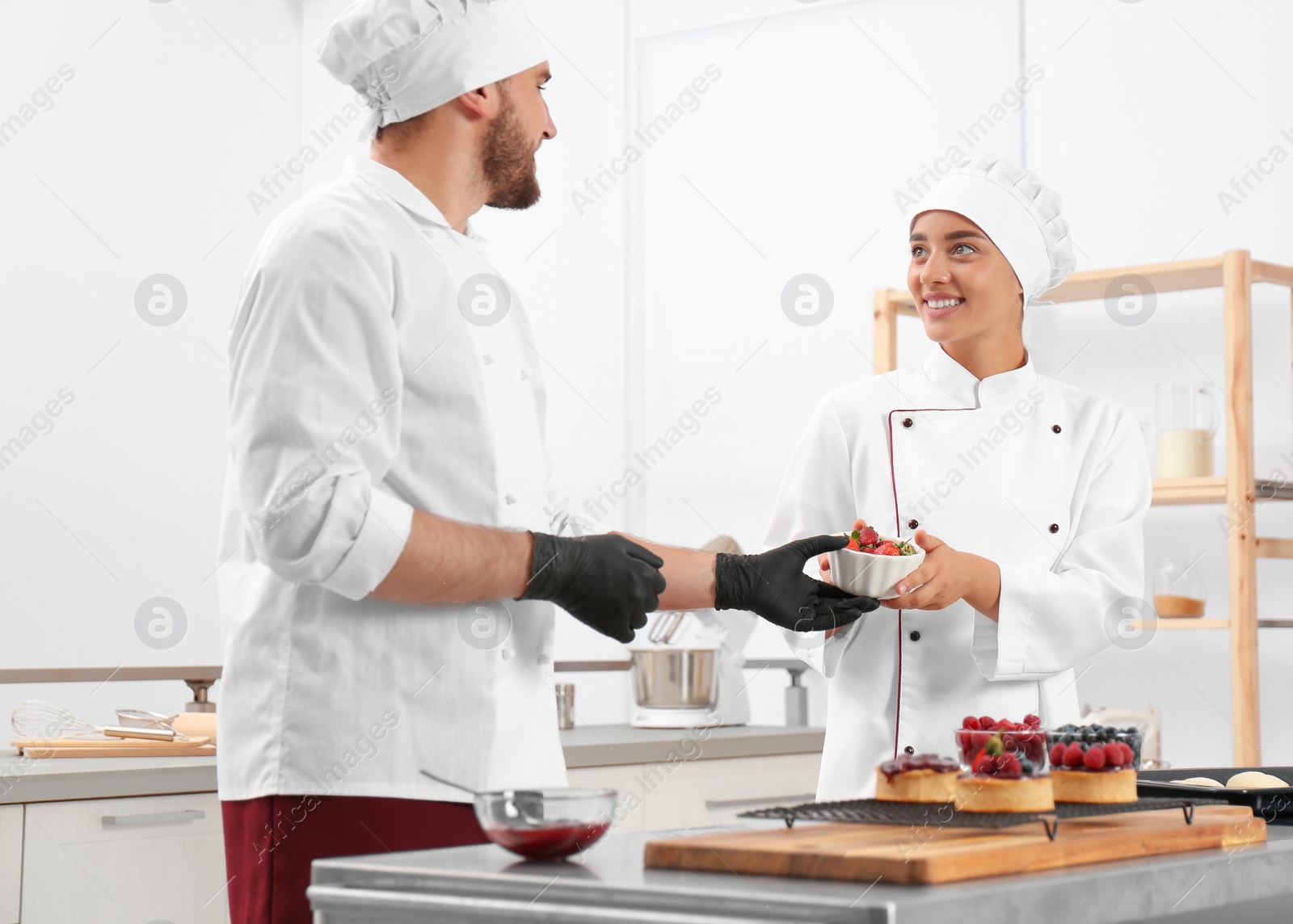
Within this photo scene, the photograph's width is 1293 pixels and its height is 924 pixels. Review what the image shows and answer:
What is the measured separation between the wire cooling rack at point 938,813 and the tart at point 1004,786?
0.01 m

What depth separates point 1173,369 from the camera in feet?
11.7

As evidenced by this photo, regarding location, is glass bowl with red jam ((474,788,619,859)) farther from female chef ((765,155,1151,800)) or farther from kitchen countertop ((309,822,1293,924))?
female chef ((765,155,1151,800))

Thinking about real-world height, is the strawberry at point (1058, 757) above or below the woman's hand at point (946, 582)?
below

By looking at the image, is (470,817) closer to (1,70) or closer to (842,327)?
(842,327)


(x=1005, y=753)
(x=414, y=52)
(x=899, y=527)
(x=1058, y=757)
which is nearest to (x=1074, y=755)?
(x=1058, y=757)

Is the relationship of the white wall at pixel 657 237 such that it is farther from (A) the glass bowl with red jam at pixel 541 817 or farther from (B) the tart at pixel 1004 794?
(A) the glass bowl with red jam at pixel 541 817

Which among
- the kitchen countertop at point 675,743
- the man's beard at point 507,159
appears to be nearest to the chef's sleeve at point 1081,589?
the man's beard at point 507,159

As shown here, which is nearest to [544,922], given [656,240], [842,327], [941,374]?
[941,374]

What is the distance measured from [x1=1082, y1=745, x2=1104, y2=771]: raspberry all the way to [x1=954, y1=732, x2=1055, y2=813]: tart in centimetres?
11

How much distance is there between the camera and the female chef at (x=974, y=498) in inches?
72.9

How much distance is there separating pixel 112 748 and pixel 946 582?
1361 mm

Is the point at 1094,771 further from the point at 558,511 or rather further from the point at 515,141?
the point at 515,141

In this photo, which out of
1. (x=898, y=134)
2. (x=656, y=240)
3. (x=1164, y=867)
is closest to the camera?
(x=1164, y=867)

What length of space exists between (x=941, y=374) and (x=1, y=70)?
323 cm
